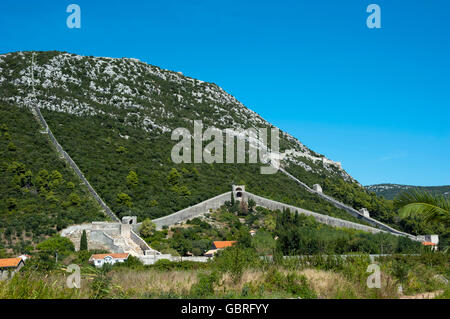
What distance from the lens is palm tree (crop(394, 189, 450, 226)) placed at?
5.95 m

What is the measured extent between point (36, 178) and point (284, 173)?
3682 centimetres

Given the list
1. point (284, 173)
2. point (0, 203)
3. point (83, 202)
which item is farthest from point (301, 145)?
point (0, 203)

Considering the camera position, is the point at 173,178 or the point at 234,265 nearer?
the point at 234,265

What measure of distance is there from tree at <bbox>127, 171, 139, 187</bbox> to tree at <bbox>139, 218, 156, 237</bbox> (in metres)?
8.97

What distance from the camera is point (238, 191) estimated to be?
141 ft

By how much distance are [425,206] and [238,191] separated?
3717 cm

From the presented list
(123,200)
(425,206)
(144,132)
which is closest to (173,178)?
(123,200)

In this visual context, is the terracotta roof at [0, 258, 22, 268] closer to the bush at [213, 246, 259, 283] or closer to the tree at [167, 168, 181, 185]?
the bush at [213, 246, 259, 283]

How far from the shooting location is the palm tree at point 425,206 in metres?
5.95

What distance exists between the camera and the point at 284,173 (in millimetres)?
60062

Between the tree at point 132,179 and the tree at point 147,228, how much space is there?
8.97m

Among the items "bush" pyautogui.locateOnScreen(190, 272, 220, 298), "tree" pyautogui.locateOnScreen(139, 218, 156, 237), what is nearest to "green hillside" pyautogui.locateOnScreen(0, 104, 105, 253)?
"tree" pyautogui.locateOnScreen(139, 218, 156, 237)

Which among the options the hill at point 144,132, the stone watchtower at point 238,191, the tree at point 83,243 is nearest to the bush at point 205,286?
the tree at point 83,243

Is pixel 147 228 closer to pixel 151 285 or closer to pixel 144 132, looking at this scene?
pixel 151 285
